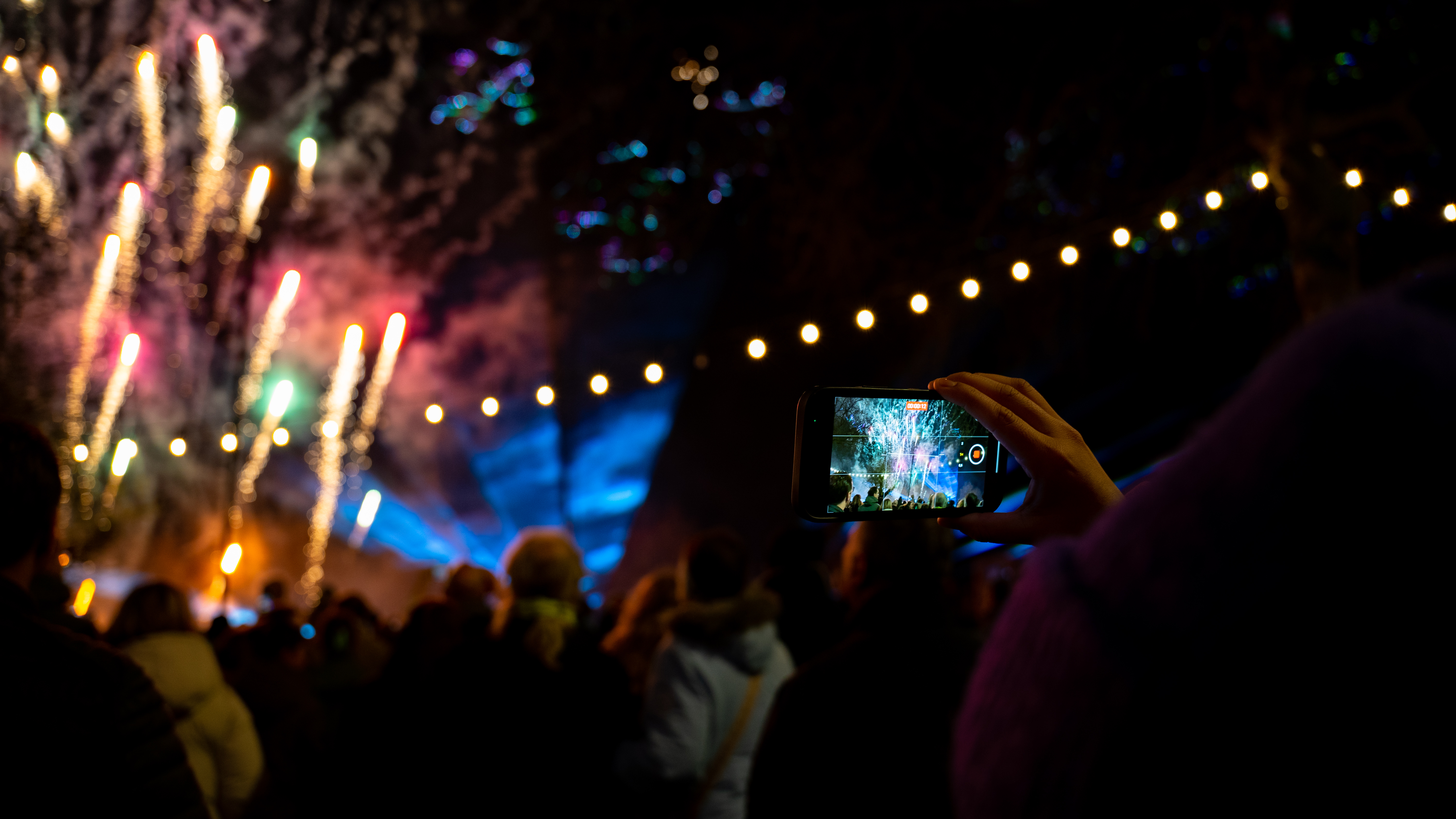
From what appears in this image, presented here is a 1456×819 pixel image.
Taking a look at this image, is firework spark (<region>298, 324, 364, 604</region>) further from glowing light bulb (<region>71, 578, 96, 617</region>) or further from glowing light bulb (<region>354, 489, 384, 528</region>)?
glowing light bulb (<region>71, 578, 96, 617</region>)

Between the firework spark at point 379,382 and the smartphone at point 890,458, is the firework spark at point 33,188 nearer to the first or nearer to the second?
the firework spark at point 379,382

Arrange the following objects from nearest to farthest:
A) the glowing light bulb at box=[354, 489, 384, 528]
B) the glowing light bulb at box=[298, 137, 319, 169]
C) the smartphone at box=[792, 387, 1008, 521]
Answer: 1. the smartphone at box=[792, 387, 1008, 521]
2. the glowing light bulb at box=[298, 137, 319, 169]
3. the glowing light bulb at box=[354, 489, 384, 528]

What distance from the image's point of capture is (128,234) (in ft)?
64.2

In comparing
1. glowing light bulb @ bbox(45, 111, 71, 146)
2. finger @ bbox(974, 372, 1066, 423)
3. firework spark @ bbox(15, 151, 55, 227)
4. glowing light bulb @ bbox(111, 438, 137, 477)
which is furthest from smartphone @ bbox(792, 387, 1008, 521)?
glowing light bulb @ bbox(111, 438, 137, 477)

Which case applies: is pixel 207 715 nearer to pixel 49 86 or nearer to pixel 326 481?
pixel 49 86

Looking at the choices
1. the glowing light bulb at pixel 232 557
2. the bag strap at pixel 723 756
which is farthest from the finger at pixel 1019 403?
the glowing light bulb at pixel 232 557

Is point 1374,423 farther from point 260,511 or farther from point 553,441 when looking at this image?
point 260,511

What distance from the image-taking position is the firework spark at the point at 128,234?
17766 millimetres

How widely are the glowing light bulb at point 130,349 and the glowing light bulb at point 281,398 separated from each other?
11.4ft

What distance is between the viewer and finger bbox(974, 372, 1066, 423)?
121 cm

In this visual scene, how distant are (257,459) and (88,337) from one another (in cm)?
467

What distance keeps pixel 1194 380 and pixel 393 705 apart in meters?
10.9

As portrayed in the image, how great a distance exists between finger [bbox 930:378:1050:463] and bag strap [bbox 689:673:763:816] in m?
2.65

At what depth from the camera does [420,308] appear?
19.1 metres
